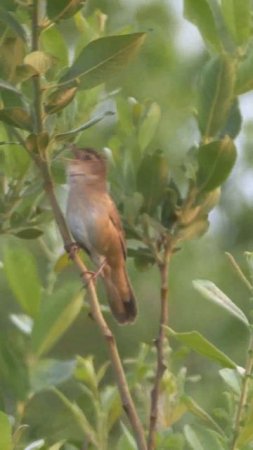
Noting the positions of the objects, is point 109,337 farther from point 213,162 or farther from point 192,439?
point 213,162

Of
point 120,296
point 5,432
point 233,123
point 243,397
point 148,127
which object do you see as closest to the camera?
point 5,432

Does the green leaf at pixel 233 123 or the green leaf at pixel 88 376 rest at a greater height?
the green leaf at pixel 233 123

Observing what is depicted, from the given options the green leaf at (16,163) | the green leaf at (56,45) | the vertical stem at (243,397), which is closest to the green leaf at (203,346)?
the vertical stem at (243,397)

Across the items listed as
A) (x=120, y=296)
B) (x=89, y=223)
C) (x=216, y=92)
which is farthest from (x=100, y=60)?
(x=89, y=223)

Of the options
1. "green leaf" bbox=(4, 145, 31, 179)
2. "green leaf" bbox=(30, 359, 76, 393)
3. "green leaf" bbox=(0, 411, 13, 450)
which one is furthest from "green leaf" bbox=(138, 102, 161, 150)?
"green leaf" bbox=(0, 411, 13, 450)

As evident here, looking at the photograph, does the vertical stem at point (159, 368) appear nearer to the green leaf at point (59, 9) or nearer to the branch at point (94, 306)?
the branch at point (94, 306)

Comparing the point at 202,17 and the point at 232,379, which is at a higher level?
the point at 202,17

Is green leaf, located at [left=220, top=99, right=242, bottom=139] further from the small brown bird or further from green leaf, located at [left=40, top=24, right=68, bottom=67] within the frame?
the small brown bird
